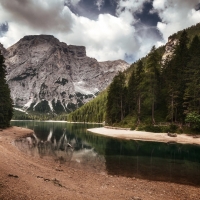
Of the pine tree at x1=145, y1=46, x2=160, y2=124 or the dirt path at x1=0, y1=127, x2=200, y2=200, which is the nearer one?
the dirt path at x1=0, y1=127, x2=200, y2=200

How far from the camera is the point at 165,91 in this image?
258 ft

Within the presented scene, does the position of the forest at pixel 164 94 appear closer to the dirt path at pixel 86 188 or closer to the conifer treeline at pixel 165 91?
the conifer treeline at pixel 165 91

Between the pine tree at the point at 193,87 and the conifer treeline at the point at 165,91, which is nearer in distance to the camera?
the pine tree at the point at 193,87

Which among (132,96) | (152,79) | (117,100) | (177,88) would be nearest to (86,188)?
(177,88)

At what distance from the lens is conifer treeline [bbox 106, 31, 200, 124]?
61366 millimetres

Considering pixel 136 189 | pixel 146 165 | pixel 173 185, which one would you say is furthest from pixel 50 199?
pixel 146 165

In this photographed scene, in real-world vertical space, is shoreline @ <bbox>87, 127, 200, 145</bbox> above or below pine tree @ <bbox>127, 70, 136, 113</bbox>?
below

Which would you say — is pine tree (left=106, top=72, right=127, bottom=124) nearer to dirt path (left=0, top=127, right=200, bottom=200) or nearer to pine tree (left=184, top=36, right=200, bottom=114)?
pine tree (left=184, top=36, right=200, bottom=114)

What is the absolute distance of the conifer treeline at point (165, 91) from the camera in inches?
2416

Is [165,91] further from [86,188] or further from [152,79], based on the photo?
[86,188]

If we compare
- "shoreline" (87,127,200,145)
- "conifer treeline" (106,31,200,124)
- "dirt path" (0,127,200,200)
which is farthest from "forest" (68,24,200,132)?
"dirt path" (0,127,200,200)

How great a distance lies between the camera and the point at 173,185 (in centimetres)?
1953

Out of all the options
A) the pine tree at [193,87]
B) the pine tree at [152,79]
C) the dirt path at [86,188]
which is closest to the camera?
the dirt path at [86,188]

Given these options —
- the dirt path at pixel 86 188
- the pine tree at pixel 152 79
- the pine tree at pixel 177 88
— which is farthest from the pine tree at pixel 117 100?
the dirt path at pixel 86 188
